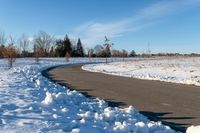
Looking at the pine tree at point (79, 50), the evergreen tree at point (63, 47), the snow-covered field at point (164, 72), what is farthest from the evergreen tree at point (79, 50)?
the snow-covered field at point (164, 72)

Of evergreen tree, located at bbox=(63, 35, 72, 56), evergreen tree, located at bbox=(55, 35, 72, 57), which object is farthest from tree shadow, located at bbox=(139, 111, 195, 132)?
evergreen tree, located at bbox=(55, 35, 72, 57)

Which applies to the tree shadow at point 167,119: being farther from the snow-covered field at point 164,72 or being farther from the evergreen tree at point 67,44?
the evergreen tree at point 67,44

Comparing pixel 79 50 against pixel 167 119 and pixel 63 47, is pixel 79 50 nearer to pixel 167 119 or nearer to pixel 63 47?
pixel 63 47

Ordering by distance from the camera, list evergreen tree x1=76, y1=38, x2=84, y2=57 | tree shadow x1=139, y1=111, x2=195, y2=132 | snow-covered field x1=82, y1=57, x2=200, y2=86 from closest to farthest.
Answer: tree shadow x1=139, y1=111, x2=195, y2=132 → snow-covered field x1=82, y1=57, x2=200, y2=86 → evergreen tree x1=76, y1=38, x2=84, y2=57

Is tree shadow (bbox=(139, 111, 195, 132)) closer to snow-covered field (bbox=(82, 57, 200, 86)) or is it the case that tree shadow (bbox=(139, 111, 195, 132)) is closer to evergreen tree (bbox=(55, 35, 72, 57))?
snow-covered field (bbox=(82, 57, 200, 86))

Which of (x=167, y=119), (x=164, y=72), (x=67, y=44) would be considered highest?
(x=67, y=44)

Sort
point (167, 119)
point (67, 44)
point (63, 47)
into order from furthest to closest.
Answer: point (63, 47) < point (67, 44) < point (167, 119)

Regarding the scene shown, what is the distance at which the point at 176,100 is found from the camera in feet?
44.7

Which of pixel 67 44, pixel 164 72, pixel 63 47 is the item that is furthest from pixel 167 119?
pixel 63 47

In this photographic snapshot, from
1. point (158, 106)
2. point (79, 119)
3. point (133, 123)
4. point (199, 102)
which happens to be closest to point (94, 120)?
point (79, 119)

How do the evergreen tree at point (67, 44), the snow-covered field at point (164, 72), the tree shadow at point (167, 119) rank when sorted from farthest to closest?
the evergreen tree at point (67, 44), the snow-covered field at point (164, 72), the tree shadow at point (167, 119)

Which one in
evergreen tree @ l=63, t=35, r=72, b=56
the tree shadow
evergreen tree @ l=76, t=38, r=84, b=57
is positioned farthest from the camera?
evergreen tree @ l=76, t=38, r=84, b=57

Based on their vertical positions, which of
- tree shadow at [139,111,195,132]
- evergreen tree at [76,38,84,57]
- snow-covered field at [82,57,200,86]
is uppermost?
evergreen tree at [76,38,84,57]

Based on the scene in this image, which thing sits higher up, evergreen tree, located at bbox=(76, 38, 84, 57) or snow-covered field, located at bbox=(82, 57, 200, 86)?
evergreen tree, located at bbox=(76, 38, 84, 57)
